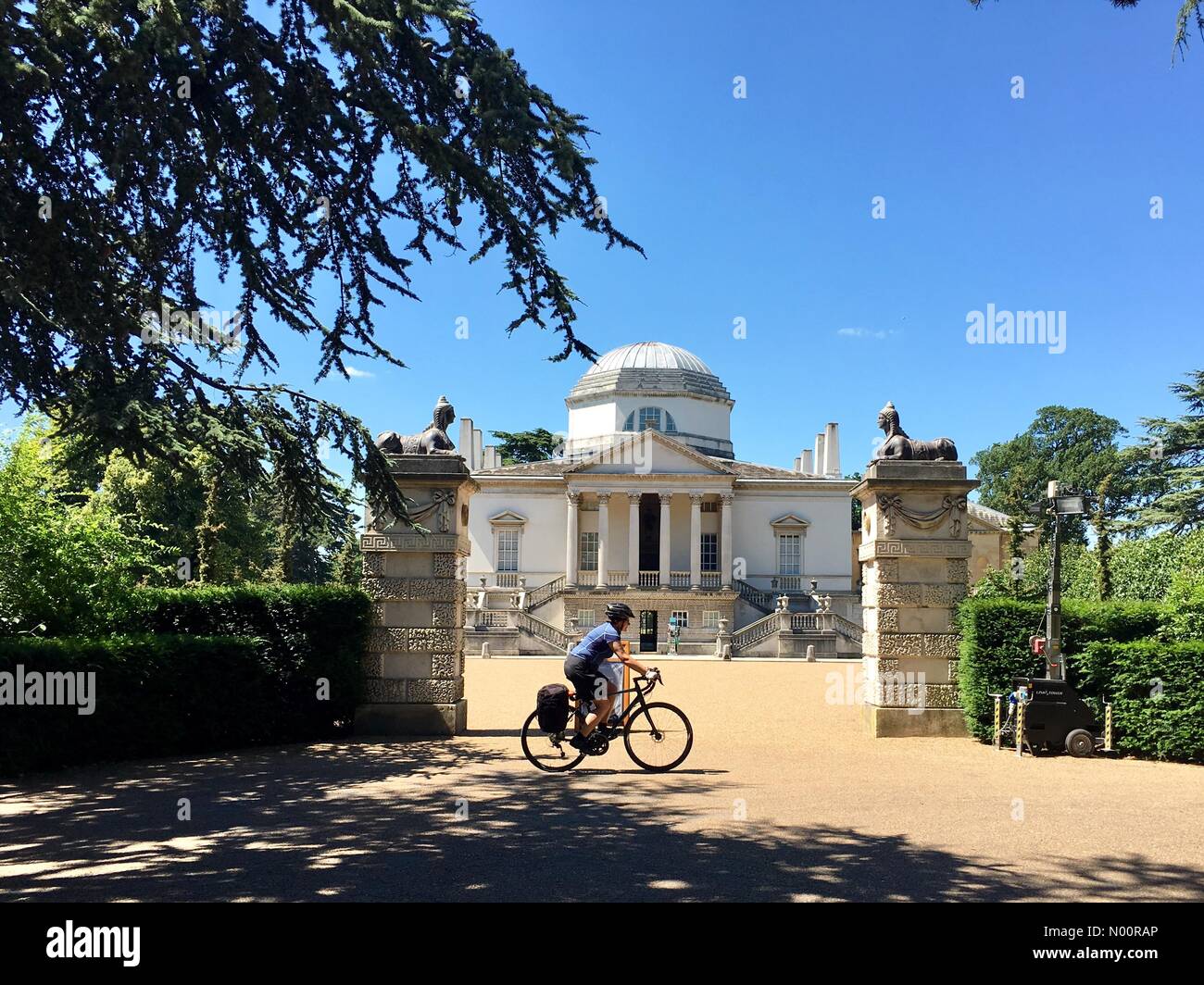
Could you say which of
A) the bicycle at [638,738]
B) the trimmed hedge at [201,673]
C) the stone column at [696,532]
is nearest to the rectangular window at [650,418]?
the stone column at [696,532]

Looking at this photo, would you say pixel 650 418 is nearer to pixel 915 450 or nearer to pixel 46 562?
pixel 915 450

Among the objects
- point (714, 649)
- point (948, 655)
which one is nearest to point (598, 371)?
point (714, 649)

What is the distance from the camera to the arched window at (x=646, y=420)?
53.0m

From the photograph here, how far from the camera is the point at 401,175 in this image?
8164 millimetres

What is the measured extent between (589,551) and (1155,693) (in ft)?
128

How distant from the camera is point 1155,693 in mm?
10141

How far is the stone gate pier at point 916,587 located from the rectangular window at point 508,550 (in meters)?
36.6

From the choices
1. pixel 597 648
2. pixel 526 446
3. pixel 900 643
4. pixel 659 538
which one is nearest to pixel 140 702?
pixel 597 648

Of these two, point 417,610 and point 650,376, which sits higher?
point 650,376

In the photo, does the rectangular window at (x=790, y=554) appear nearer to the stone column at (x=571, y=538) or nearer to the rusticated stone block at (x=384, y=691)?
the stone column at (x=571, y=538)

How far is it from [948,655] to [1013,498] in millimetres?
47268

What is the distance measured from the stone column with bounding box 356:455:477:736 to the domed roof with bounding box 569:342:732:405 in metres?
42.0

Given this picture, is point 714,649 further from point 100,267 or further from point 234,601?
point 100,267

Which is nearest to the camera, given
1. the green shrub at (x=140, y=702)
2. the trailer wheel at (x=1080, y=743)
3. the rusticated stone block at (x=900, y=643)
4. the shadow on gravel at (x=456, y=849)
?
the shadow on gravel at (x=456, y=849)
